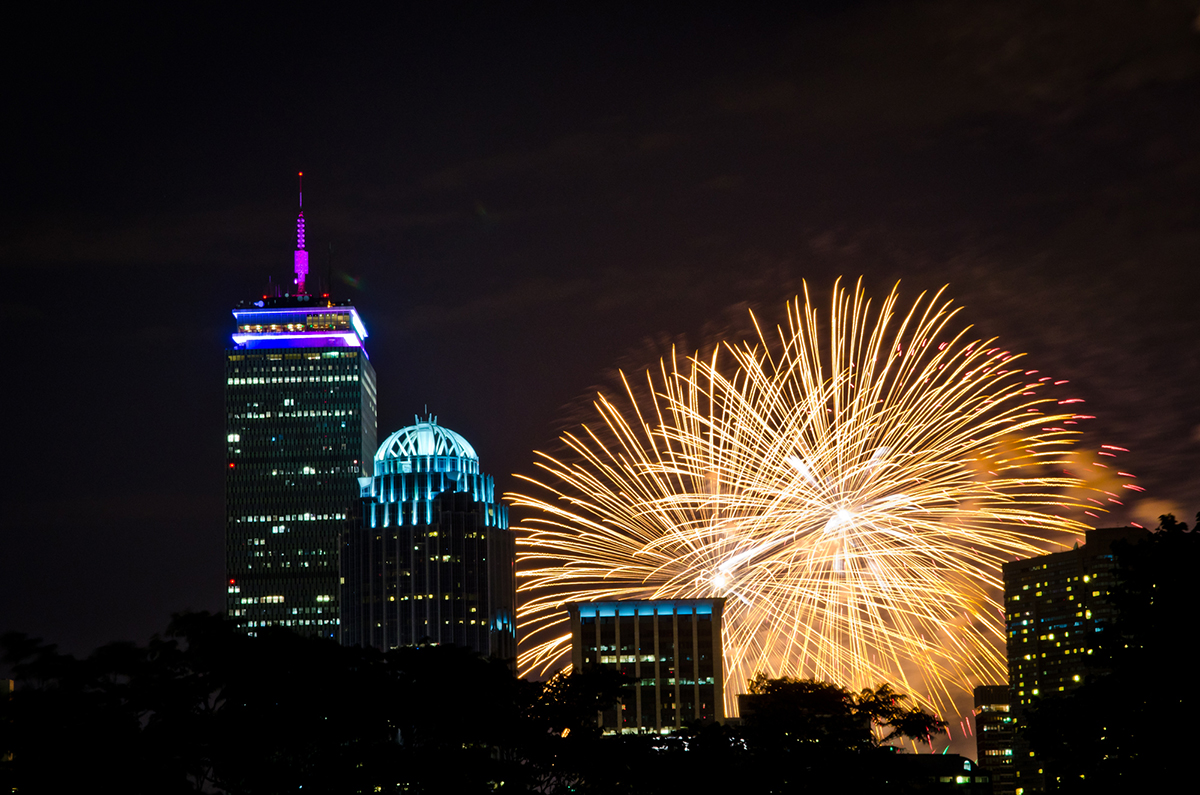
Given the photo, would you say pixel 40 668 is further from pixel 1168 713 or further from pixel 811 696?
pixel 811 696

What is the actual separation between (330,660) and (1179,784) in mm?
48740

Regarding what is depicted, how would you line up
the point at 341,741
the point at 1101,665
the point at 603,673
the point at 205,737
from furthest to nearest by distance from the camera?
1. the point at 603,673
2. the point at 341,741
3. the point at 205,737
4. the point at 1101,665

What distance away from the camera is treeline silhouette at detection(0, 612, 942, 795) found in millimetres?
82188

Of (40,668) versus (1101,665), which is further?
(40,668)

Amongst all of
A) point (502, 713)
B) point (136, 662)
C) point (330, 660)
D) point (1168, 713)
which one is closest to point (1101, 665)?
point (1168, 713)

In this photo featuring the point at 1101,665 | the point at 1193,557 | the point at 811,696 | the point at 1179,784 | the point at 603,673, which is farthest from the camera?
the point at 811,696

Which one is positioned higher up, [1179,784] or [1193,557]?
[1193,557]

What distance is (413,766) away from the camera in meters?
91.1

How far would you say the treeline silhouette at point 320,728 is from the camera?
82188 millimetres

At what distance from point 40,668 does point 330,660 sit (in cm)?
1619

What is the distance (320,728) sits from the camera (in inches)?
3607

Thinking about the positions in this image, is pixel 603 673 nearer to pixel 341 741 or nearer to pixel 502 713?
pixel 502 713

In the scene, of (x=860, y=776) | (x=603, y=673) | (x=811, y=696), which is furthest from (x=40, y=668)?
(x=811, y=696)

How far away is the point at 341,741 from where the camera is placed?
93375 mm
